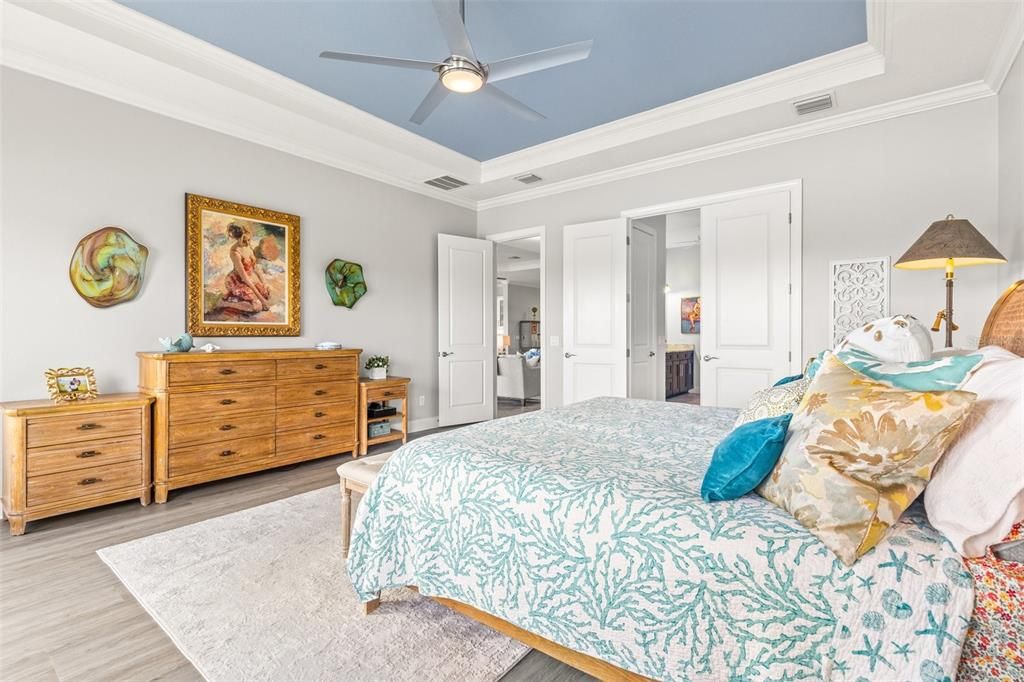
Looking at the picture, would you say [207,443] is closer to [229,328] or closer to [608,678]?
[229,328]

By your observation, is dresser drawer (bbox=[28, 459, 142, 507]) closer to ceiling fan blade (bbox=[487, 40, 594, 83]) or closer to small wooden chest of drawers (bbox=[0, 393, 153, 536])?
small wooden chest of drawers (bbox=[0, 393, 153, 536])

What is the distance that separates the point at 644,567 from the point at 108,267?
387 centimetres

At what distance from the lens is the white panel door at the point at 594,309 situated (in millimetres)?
4887

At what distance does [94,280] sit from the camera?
10.6ft

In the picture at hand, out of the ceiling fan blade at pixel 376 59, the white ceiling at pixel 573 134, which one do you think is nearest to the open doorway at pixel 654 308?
the white ceiling at pixel 573 134

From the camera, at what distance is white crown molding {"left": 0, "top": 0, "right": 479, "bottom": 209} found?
276 cm

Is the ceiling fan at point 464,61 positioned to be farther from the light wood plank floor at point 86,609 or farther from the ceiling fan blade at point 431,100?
the light wood plank floor at point 86,609

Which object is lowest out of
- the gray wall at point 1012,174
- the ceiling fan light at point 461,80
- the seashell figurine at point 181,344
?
the seashell figurine at point 181,344

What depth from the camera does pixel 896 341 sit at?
1668 mm

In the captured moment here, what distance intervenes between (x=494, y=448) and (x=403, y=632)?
0.76 meters

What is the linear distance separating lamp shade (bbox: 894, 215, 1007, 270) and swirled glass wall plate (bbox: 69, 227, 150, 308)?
16.1 ft

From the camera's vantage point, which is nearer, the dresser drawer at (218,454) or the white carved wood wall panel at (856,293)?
the dresser drawer at (218,454)

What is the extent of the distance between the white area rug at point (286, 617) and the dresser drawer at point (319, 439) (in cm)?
122

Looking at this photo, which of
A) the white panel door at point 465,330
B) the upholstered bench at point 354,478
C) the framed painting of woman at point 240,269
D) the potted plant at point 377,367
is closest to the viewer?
the upholstered bench at point 354,478
